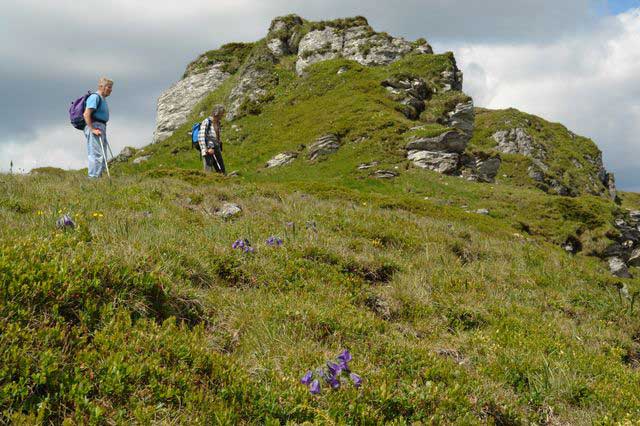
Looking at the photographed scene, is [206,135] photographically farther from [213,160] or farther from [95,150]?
[95,150]

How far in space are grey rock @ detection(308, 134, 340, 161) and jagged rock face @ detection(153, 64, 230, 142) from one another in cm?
3010

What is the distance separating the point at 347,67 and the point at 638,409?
43.6 m

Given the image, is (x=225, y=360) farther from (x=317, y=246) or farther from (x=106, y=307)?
(x=317, y=246)

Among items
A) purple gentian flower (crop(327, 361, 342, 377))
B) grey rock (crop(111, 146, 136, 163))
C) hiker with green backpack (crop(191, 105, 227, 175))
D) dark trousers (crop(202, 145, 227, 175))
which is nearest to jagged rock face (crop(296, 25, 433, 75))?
grey rock (crop(111, 146, 136, 163))

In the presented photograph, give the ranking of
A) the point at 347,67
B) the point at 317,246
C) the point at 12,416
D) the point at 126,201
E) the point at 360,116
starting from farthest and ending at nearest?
the point at 347,67, the point at 360,116, the point at 126,201, the point at 317,246, the point at 12,416

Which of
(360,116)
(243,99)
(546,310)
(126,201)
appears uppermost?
(243,99)

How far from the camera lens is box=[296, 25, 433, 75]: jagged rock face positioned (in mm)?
49062

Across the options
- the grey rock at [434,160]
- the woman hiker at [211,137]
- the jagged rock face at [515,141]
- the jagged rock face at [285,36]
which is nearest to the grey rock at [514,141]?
the jagged rock face at [515,141]

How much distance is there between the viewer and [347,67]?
147 feet

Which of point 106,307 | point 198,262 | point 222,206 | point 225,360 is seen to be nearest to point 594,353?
point 225,360

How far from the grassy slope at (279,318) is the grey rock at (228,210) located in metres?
0.25

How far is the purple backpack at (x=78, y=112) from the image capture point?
12.1m

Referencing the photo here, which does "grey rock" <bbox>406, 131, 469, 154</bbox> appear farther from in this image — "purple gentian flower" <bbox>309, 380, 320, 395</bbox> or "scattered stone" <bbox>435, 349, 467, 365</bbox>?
"purple gentian flower" <bbox>309, 380, 320, 395</bbox>

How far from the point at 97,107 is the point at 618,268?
23394 millimetres
